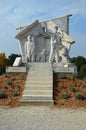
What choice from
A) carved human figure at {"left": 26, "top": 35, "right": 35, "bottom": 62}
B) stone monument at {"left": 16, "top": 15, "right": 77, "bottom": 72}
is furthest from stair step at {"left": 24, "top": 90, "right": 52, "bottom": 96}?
carved human figure at {"left": 26, "top": 35, "right": 35, "bottom": 62}

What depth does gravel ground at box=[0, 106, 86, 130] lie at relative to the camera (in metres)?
12.5

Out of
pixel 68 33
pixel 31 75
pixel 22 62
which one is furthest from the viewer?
pixel 68 33

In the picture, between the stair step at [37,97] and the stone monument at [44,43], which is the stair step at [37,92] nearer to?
the stair step at [37,97]

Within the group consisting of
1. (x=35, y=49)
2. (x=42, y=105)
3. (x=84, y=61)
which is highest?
(x=35, y=49)

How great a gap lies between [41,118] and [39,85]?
6.51 metres

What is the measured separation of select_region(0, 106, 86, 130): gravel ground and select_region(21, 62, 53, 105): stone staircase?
111cm

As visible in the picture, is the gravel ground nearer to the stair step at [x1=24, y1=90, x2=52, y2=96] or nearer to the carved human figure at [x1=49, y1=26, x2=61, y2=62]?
the stair step at [x1=24, y1=90, x2=52, y2=96]

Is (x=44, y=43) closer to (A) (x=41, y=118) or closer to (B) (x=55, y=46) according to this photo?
(B) (x=55, y=46)

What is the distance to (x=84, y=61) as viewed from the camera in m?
66.2

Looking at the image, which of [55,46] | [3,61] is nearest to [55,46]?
[55,46]

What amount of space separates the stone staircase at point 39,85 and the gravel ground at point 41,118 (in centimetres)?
111

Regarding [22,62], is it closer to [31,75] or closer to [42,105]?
[31,75]

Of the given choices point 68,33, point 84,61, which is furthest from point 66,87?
point 84,61

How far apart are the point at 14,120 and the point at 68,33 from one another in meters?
17.7
